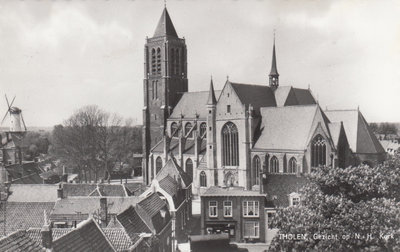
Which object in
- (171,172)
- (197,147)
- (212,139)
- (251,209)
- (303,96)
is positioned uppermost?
(303,96)

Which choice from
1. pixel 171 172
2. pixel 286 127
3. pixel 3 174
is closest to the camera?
pixel 171 172

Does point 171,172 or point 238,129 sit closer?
point 171,172

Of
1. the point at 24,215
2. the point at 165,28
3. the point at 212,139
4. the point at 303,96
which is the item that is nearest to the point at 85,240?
the point at 24,215

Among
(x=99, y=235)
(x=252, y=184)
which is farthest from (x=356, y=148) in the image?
(x=99, y=235)

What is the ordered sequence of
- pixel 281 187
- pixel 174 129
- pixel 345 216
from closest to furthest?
pixel 345 216 → pixel 281 187 → pixel 174 129

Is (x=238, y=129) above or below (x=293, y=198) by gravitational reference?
above

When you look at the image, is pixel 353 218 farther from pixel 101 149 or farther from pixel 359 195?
pixel 101 149

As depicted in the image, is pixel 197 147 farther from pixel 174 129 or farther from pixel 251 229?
pixel 251 229
